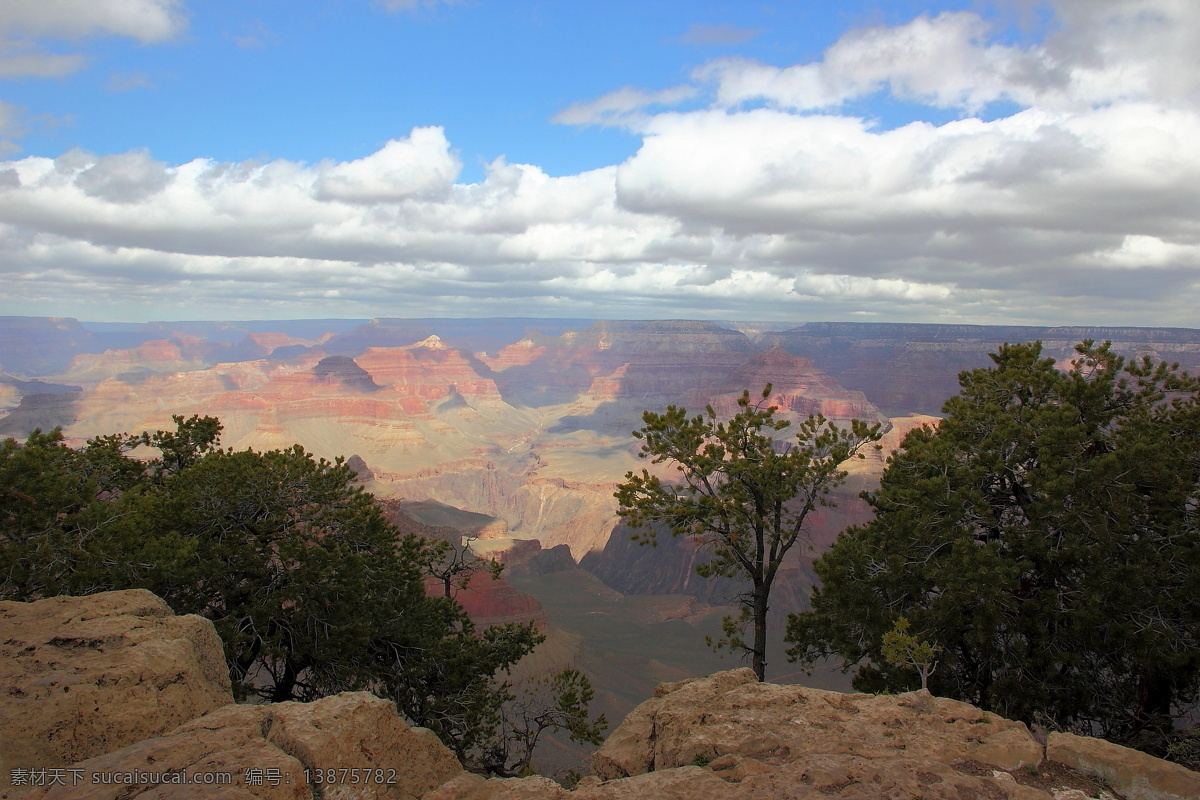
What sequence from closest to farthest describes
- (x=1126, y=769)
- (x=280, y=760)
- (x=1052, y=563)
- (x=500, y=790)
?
(x=280, y=760) → (x=1126, y=769) → (x=500, y=790) → (x=1052, y=563)

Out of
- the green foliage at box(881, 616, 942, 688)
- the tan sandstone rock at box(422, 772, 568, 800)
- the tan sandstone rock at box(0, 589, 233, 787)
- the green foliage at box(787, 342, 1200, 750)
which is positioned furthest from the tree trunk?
the tan sandstone rock at box(0, 589, 233, 787)

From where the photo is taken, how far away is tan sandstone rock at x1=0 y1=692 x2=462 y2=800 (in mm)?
6039

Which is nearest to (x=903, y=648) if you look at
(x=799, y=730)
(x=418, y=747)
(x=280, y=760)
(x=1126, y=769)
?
(x=799, y=730)

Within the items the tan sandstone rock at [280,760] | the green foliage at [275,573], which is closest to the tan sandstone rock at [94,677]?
the tan sandstone rock at [280,760]

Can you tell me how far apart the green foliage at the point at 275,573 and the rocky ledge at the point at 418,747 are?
17.3 ft

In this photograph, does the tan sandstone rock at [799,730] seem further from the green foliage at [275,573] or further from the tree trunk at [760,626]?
the tree trunk at [760,626]

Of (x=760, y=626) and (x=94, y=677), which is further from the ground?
(x=94, y=677)

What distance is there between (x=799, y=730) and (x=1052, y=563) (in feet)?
34.5

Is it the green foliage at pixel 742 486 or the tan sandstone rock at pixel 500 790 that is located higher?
the green foliage at pixel 742 486

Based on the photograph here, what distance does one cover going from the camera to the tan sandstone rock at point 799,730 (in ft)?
24.4

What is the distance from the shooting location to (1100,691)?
14500mm

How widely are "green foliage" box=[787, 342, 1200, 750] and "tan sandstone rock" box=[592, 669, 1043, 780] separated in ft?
21.5

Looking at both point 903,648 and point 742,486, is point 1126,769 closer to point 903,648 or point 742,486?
point 903,648

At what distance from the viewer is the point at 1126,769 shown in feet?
22.6
